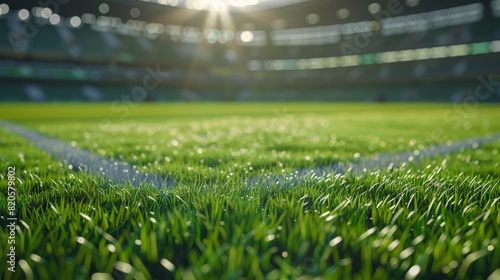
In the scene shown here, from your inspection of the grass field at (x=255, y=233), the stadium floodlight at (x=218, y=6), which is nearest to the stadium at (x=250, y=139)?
the grass field at (x=255, y=233)

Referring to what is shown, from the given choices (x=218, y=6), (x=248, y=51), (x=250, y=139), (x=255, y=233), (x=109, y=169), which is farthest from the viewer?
(x=248, y=51)

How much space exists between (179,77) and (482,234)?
43.6 metres

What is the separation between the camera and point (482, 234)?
110cm

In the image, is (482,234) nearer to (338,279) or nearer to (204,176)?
(338,279)

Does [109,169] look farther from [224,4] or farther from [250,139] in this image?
[224,4]

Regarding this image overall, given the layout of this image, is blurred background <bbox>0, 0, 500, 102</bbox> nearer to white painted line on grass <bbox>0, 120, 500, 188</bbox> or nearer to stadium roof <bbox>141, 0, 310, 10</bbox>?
stadium roof <bbox>141, 0, 310, 10</bbox>

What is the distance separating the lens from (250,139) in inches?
199

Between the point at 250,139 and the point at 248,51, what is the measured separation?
159 ft

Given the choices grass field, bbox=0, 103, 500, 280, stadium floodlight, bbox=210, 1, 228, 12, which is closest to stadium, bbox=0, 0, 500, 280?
grass field, bbox=0, 103, 500, 280

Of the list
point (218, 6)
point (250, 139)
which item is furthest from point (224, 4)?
point (250, 139)

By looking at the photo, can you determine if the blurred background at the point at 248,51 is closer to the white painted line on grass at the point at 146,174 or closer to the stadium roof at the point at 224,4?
the stadium roof at the point at 224,4

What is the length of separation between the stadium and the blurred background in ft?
0.73

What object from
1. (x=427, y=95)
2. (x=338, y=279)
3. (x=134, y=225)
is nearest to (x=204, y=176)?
(x=134, y=225)

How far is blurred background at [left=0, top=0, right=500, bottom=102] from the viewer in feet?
119
